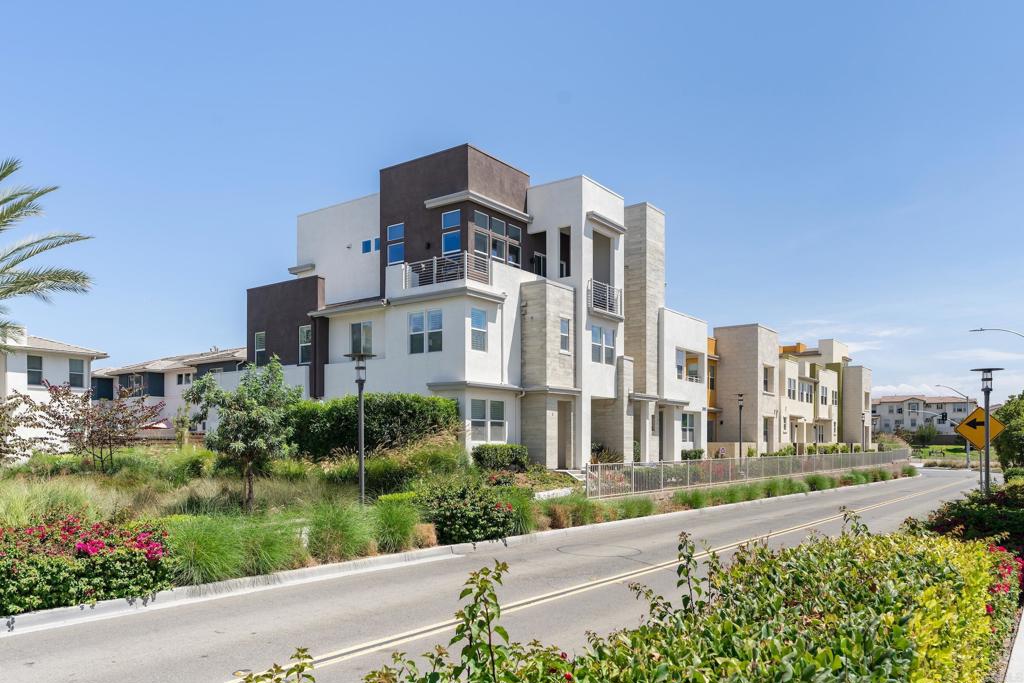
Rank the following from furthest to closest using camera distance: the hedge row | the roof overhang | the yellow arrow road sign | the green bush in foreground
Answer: the roof overhang, the hedge row, the yellow arrow road sign, the green bush in foreground

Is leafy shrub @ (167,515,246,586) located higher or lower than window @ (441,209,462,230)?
lower

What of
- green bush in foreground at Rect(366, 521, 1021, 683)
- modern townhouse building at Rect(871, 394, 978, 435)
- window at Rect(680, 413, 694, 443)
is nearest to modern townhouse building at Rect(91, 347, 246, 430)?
window at Rect(680, 413, 694, 443)

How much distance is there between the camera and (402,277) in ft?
97.4

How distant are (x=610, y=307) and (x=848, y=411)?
156 feet

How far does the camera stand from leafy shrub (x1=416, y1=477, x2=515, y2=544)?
15.4 meters

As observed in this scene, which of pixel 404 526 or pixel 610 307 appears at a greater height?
pixel 610 307

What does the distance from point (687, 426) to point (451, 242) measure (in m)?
19.9

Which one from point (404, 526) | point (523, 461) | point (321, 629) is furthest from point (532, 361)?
point (321, 629)

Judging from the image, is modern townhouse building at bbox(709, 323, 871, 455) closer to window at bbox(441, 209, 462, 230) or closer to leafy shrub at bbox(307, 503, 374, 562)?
window at bbox(441, 209, 462, 230)

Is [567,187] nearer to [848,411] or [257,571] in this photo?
[257,571]

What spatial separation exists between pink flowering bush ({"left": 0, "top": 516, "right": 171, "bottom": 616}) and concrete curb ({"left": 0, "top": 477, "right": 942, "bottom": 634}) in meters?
0.13

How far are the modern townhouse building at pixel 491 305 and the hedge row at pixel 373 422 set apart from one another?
1584mm

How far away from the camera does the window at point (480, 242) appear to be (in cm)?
2969

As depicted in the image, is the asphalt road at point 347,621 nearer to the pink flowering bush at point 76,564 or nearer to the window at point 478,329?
the pink flowering bush at point 76,564
